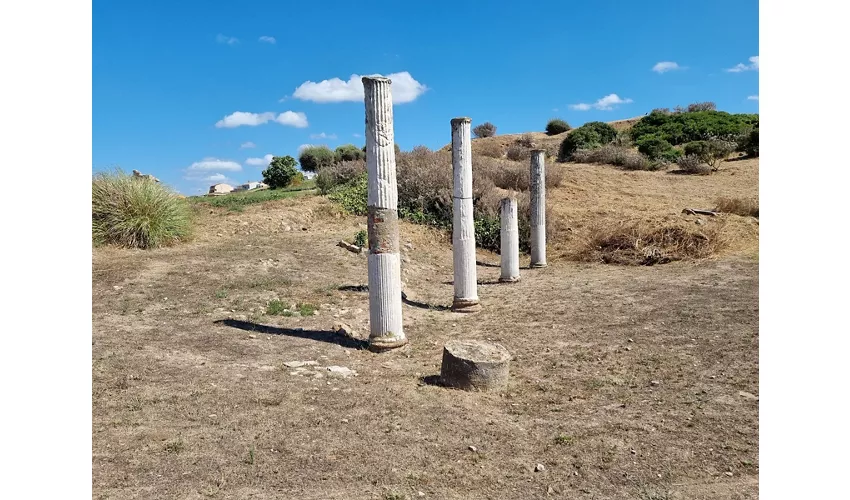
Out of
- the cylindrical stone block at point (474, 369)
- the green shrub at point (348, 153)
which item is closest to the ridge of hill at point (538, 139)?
the green shrub at point (348, 153)

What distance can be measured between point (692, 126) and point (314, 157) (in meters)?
21.4

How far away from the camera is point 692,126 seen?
33344 millimetres

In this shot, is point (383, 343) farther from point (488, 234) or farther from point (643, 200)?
point (643, 200)

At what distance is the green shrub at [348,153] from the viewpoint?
2825cm

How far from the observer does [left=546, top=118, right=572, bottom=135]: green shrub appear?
129 ft

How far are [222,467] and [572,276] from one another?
8.87 meters

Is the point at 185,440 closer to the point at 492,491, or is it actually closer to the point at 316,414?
the point at 316,414

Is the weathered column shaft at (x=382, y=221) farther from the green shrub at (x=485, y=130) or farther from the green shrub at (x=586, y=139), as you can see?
the green shrub at (x=485, y=130)

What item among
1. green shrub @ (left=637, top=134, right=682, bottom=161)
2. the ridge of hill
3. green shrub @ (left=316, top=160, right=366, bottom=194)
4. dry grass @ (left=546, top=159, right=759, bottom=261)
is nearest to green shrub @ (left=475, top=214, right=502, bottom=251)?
dry grass @ (left=546, top=159, right=759, bottom=261)

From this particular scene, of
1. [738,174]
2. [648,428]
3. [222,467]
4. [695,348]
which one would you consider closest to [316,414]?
[222,467]

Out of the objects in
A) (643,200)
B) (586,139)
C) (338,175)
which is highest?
(586,139)

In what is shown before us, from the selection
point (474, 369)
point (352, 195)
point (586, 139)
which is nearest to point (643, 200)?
point (352, 195)

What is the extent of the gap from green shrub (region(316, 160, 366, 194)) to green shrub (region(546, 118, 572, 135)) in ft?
74.3

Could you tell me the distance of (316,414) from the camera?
16.5ft
